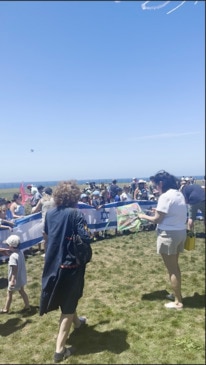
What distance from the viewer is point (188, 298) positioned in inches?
213

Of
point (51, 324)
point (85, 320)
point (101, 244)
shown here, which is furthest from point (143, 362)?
point (101, 244)

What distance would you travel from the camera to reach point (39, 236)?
886 centimetres

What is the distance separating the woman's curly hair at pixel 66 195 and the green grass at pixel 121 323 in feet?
6.16

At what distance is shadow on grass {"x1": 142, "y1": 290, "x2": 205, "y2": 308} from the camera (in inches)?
201

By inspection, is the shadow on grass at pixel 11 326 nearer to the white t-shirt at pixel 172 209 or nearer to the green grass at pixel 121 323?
the green grass at pixel 121 323

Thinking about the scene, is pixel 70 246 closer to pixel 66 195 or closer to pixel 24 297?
pixel 66 195

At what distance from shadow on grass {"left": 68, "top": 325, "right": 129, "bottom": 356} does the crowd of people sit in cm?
16

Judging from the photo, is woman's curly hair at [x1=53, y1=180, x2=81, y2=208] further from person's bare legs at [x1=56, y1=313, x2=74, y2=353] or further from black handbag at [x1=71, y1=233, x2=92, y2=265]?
person's bare legs at [x1=56, y1=313, x2=74, y2=353]

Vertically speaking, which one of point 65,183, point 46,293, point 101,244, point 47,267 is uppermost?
point 65,183

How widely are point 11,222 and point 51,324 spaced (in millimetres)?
3902

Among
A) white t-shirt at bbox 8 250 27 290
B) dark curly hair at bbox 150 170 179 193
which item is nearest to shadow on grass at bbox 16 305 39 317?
white t-shirt at bbox 8 250 27 290

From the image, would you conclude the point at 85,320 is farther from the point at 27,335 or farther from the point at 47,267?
the point at 47,267

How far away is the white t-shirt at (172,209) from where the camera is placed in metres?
4.64

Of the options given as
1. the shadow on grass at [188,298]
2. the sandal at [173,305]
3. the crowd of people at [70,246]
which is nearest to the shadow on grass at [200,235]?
the crowd of people at [70,246]
